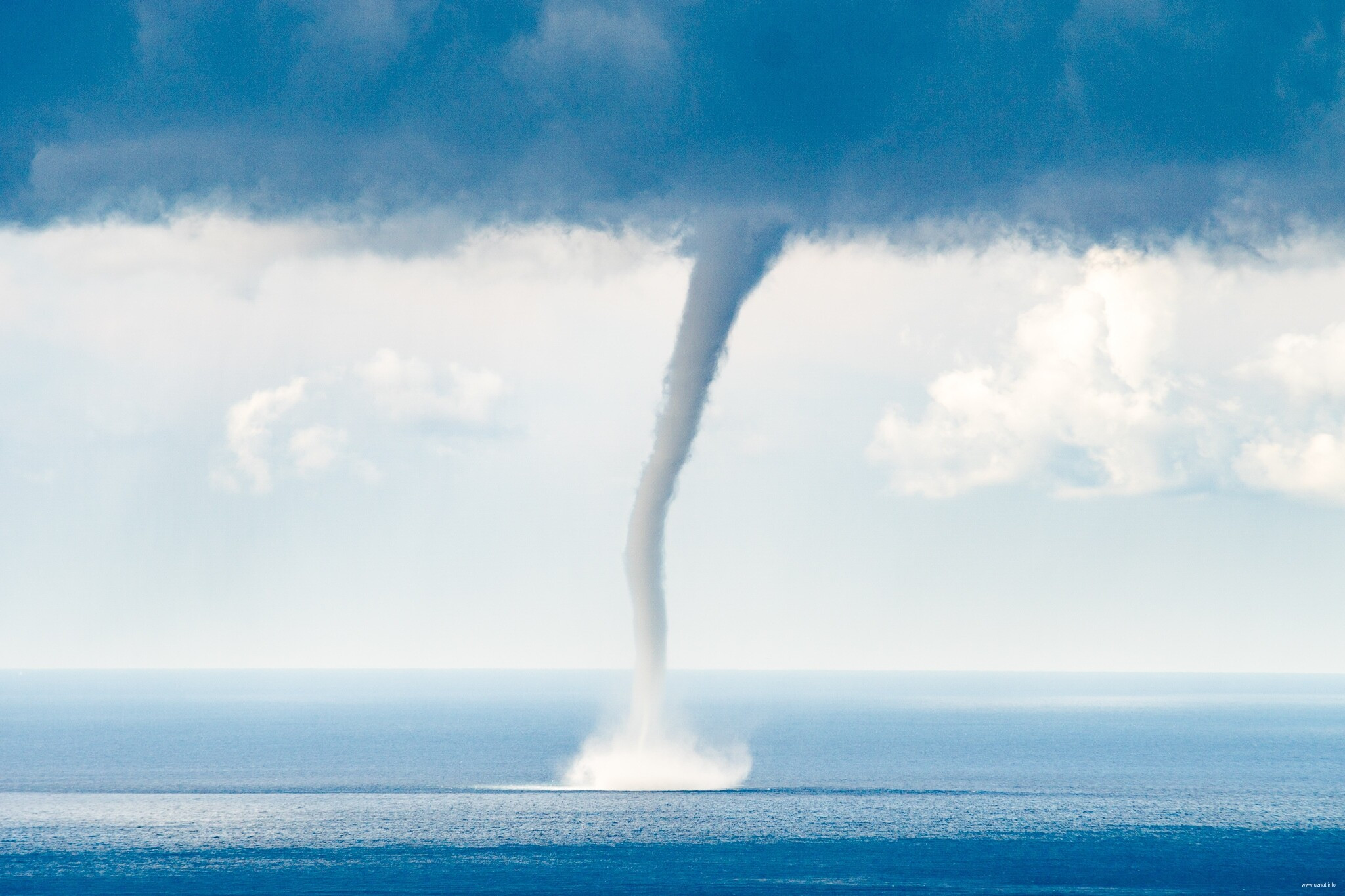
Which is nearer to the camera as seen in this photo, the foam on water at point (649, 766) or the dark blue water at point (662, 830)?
the dark blue water at point (662, 830)

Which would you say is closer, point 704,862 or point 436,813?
point 704,862

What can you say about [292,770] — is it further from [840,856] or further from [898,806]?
[840,856]

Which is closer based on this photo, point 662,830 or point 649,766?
point 662,830

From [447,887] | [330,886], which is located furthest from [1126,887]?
[330,886]

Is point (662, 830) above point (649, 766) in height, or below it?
below

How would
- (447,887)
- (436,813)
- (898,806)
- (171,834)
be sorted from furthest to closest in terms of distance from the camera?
(898,806), (436,813), (171,834), (447,887)

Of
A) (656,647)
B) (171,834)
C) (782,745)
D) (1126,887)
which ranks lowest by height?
(1126,887)

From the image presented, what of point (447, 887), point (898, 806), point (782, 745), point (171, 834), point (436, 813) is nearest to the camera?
point (447, 887)

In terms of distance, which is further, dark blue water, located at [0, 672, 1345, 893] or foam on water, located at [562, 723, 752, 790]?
foam on water, located at [562, 723, 752, 790]

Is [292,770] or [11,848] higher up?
[292,770]
